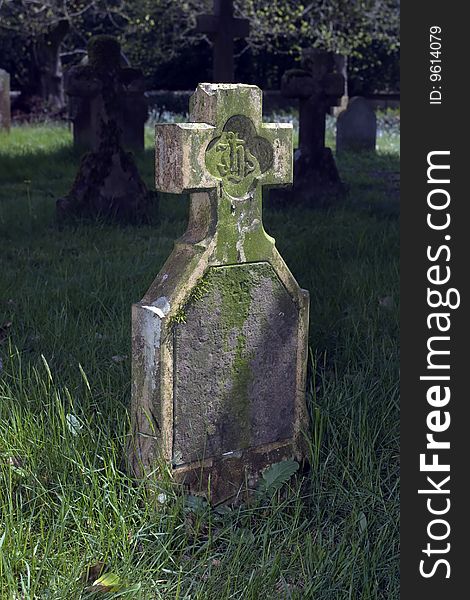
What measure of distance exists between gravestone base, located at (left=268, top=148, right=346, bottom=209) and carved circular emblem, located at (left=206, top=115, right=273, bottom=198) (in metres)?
5.80

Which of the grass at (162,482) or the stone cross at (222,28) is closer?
the grass at (162,482)

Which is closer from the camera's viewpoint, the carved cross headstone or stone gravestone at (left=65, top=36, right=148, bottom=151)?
stone gravestone at (left=65, top=36, right=148, bottom=151)

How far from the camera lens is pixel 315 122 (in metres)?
9.66

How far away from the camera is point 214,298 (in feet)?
10.6

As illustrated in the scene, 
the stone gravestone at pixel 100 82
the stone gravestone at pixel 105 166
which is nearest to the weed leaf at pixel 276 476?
the stone gravestone at pixel 105 166

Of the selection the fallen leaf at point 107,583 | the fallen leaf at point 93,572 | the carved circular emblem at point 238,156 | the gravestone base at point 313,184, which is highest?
the carved circular emblem at point 238,156

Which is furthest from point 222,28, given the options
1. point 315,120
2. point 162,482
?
point 162,482

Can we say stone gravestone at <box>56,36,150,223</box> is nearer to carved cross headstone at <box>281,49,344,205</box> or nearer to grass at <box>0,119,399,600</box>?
carved cross headstone at <box>281,49,344,205</box>

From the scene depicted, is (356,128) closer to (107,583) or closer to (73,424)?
(73,424)

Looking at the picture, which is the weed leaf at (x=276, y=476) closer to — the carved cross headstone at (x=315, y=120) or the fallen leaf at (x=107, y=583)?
the fallen leaf at (x=107, y=583)

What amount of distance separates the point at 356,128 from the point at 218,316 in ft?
41.3

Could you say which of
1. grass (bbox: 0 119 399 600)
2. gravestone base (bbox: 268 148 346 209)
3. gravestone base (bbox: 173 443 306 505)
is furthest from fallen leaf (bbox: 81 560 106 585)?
gravestone base (bbox: 268 148 346 209)

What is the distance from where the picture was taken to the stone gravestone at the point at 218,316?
10.4 feet

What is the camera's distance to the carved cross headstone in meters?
9.48
